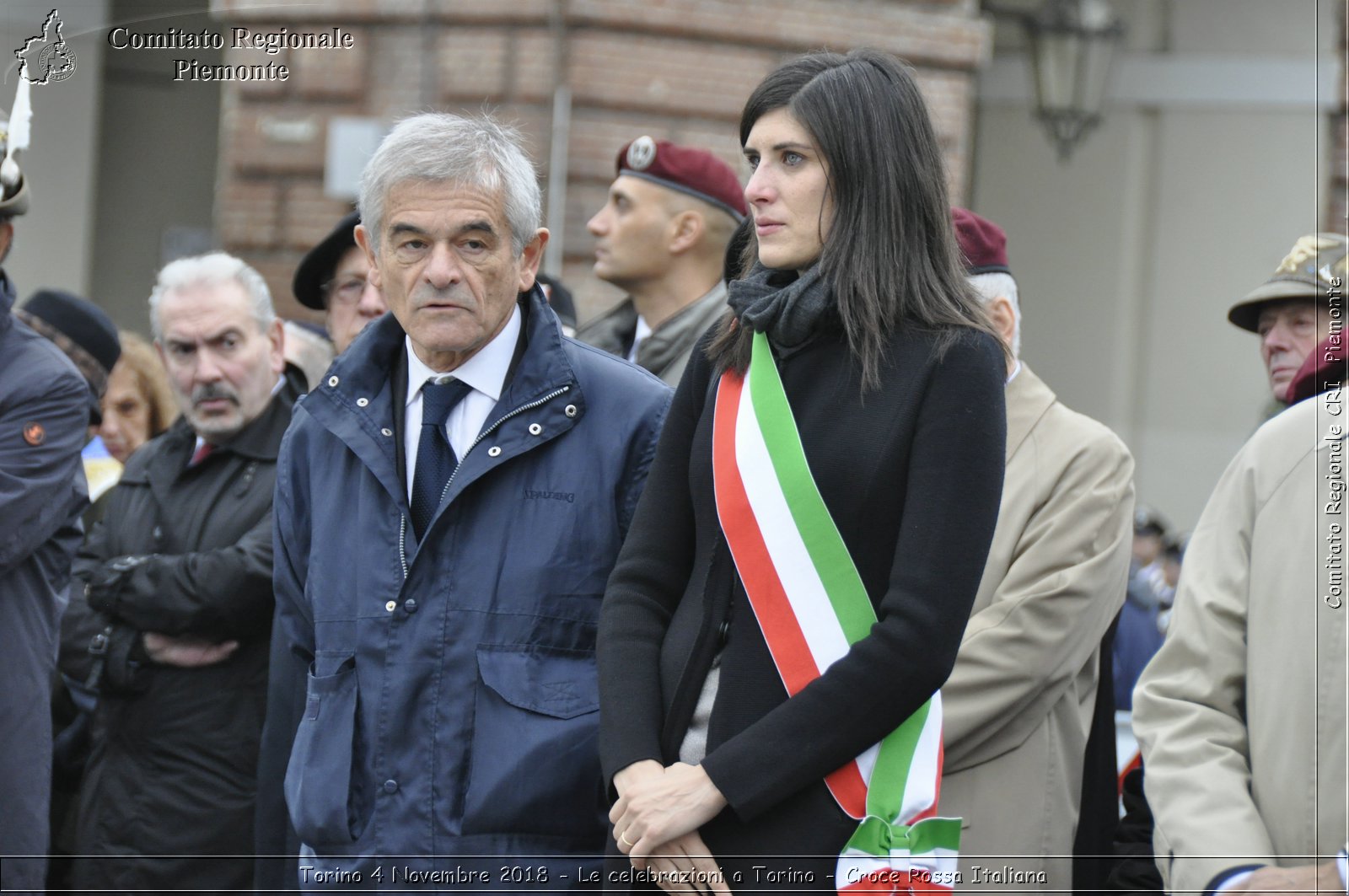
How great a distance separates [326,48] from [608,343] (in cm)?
407

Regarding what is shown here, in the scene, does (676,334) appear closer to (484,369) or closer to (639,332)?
(639,332)

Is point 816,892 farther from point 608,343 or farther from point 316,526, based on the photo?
point 608,343

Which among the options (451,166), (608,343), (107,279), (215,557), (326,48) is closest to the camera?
(451,166)

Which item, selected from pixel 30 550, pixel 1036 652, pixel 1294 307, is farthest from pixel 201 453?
pixel 1294 307

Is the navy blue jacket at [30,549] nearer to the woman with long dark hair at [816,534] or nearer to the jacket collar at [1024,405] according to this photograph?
the woman with long dark hair at [816,534]

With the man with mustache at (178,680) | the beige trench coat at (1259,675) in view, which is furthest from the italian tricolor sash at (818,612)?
the man with mustache at (178,680)

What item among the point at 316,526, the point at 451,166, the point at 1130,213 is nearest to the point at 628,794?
the point at 316,526

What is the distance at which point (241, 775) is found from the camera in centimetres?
389

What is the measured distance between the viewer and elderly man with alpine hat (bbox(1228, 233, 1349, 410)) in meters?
3.93

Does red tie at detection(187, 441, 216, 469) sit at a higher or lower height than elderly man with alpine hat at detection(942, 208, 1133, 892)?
higher

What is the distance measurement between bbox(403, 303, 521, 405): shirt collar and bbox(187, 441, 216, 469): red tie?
1.24m

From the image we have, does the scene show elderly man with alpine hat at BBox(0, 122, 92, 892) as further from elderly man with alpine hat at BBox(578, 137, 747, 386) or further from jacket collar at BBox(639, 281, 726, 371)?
elderly man with alpine hat at BBox(578, 137, 747, 386)

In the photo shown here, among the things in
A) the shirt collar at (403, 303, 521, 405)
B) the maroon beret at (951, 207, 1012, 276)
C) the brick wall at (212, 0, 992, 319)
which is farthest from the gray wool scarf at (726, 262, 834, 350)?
the brick wall at (212, 0, 992, 319)

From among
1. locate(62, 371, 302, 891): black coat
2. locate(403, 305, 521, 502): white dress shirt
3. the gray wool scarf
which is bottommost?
locate(62, 371, 302, 891): black coat
